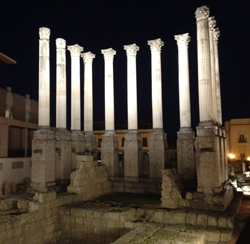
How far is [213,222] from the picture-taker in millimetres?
12180

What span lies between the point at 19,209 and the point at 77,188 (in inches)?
135

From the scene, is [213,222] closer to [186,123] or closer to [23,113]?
[186,123]

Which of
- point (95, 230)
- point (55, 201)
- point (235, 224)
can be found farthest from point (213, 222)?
point (55, 201)

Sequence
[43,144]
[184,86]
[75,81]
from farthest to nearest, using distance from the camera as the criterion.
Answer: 1. [75,81]
2. [184,86]
3. [43,144]

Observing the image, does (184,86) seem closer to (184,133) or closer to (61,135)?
(184,133)

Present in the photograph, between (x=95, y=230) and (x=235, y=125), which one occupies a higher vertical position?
(x=235, y=125)

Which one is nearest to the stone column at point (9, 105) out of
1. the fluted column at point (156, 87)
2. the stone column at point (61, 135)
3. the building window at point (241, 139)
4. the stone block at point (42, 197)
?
the stone column at point (61, 135)

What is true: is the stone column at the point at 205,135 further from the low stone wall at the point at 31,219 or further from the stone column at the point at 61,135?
the stone column at the point at 61,135

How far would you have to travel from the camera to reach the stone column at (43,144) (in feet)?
57.2

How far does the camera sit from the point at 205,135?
1480 centimetres

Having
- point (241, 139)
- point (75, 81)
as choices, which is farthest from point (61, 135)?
point (241, 139)

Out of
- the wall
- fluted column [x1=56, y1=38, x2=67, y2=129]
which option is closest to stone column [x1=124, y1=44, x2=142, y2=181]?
fluted column [x1=56, y1=38, x2=67, y2=129]

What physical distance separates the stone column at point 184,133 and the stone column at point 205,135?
329 cm

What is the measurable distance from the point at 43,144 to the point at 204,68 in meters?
10.1
